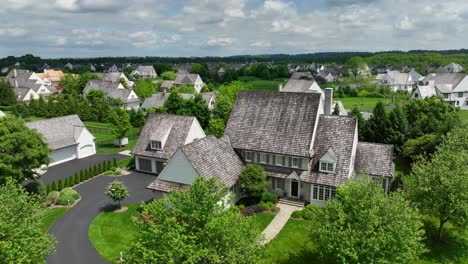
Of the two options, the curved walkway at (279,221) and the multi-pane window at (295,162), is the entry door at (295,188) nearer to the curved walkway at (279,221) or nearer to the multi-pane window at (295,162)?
the curved walkway at (279,221)

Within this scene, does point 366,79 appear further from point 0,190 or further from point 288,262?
point 0,190

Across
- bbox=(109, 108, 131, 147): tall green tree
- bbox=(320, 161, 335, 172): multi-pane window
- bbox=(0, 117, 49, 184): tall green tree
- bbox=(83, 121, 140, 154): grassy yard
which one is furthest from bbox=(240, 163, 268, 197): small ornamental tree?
bbox=(83, 121, 140, 154): grassy yard

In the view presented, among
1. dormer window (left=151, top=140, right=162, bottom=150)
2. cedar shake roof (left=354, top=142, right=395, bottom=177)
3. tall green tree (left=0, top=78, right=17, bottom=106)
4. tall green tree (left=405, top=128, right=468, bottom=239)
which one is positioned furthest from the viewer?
tall green tree (left=0, top=78, right=17, bottom=106)

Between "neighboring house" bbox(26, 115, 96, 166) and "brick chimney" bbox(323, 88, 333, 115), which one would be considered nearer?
"brick chimney" bbox(323, 88, 333, 115)

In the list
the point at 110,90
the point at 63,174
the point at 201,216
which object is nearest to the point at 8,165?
the point at 63,174

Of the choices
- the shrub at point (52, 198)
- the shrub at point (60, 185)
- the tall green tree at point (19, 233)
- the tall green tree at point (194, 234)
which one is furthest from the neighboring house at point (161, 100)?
the tall green tree at point (194, 234)

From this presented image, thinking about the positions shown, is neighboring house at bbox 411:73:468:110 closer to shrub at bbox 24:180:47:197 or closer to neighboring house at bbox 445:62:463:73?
neighboring house at bbox 445:62:463:73

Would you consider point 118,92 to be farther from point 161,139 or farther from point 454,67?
point 454,67
